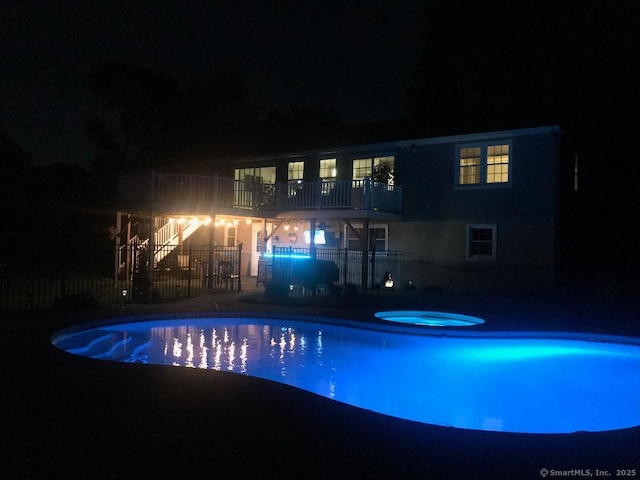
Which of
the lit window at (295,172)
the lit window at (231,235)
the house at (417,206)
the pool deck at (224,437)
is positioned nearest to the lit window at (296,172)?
the lit window at (295,172)

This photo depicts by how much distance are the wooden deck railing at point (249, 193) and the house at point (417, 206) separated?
0.04 m

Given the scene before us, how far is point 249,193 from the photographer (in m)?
21.5

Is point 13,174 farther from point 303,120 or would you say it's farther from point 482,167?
point 482,167

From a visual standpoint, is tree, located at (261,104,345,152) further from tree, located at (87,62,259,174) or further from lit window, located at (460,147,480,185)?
lit window, located at (460,147,480,185)

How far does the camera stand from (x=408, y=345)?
37.3ft

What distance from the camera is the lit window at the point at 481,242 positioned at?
62.6 feet

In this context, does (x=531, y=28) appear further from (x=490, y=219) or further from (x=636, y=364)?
(x=636, y=364)

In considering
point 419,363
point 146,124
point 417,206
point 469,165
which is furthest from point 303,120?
point 419,363

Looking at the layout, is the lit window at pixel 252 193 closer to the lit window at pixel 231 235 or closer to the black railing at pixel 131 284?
the black railing at pixel 131 284

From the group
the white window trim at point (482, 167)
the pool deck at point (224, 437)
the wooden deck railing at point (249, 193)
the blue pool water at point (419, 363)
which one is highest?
the white window trim at point (482, 167)

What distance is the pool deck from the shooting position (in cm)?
394

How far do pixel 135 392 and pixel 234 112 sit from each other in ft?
160

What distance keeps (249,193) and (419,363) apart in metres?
12.7

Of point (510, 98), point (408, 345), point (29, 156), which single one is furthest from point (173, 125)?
point (408, 345)
